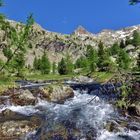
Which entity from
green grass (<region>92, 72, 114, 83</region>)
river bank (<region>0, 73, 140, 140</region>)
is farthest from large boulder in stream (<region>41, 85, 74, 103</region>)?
green grass (<region>92, 72, 114, 83</region>)

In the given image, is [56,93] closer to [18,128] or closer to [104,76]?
[18,128]

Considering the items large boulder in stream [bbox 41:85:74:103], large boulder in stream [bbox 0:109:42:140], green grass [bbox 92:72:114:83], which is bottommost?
large boulder in stream [bbox 0:109:42:140]

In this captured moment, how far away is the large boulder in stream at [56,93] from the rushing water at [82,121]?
5.32 metres

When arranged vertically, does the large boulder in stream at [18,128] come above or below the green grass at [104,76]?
below

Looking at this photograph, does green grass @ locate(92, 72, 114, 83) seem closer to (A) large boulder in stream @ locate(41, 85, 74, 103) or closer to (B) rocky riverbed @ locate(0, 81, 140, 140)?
(B) rocky riverbed @ locate(0, 81, 140, 140)

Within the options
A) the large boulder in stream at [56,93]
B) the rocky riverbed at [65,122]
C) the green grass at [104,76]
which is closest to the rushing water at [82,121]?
the rocky riverbed at [65,122]

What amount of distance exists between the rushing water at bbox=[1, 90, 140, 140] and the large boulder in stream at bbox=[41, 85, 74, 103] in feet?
17.5

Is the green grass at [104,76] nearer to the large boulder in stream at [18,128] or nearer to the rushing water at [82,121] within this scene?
the rushing water at [82,121]

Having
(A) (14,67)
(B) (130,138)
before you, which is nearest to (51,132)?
(B) (130,138)

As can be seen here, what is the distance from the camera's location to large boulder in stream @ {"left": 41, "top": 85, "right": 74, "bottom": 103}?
45.4 metres

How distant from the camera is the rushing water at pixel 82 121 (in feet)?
88.7

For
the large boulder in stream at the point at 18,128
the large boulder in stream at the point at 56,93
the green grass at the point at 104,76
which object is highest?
the green grass at the point at 104,76

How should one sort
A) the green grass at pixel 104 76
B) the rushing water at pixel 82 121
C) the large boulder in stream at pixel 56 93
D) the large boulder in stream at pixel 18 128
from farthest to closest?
the large boulder in stream at pixel 56 93
the large boulder in stream at pixel 18 128
the rushing water at pixel 82 121
the green grass at pixel 104 76

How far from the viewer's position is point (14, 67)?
45.7 feet
